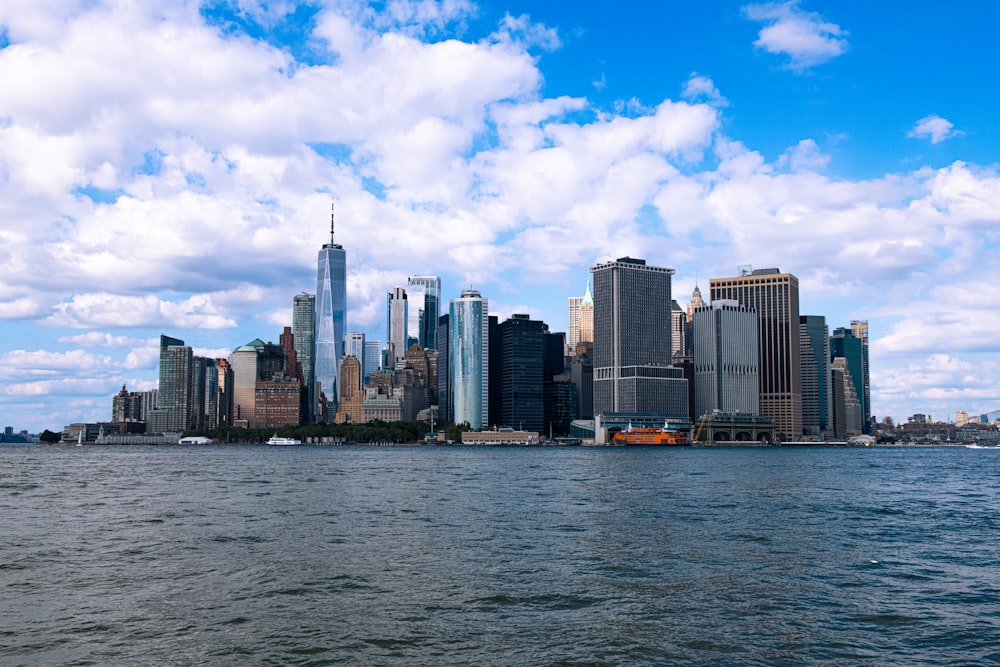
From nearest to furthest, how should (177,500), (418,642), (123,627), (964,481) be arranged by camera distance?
1. (418,642)
2. (123,627)
3. (177,500)
4. (964,481)

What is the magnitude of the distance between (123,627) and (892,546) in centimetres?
3979

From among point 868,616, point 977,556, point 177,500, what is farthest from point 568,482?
point 868,616

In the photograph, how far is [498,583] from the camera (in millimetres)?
37438

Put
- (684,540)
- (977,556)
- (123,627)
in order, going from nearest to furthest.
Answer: (123,627) < (977,556) < (684,540)

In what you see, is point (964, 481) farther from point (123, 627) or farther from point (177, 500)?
point (123, 627)

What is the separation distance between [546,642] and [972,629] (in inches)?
599

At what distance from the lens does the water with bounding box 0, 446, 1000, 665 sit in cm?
2789

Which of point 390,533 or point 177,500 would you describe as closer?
point 390,533

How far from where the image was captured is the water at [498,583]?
2789 centimetres

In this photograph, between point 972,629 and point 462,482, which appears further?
point 462,482

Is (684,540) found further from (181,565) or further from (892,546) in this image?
(181,565)

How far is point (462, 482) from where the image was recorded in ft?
352

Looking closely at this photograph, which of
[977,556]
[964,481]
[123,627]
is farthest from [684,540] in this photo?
[964,481]

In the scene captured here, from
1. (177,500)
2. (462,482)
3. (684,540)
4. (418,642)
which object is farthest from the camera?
(462,482)
